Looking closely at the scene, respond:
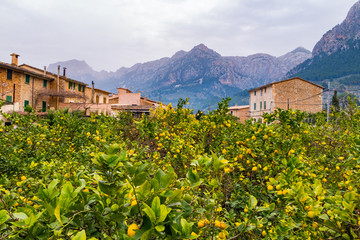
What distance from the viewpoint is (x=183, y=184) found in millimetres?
1812

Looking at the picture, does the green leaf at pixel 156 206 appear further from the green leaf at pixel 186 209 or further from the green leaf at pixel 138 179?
the green leaf at pixel 186 209

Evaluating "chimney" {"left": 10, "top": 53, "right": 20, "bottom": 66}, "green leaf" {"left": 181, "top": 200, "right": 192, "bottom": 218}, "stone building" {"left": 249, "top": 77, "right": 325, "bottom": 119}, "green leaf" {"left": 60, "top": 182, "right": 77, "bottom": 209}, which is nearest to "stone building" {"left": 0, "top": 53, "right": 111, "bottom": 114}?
"chimney" {"left": 10, "top": 53, "right": 20, "bottom": 66}

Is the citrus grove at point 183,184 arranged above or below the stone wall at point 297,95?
below

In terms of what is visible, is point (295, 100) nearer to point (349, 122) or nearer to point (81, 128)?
point (349, 122)

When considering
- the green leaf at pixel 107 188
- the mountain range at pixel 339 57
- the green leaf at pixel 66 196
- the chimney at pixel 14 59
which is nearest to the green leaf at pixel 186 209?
the green leaf at pixel 107 188

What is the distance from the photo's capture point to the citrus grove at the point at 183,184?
1.15 meters

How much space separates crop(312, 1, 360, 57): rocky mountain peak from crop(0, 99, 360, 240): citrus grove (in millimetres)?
171083

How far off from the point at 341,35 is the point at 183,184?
186 metres

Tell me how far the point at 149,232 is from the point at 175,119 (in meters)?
5.77

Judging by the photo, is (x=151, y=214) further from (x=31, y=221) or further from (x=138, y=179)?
(x=31, y=221)

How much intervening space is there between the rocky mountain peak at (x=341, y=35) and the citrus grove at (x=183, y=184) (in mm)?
171083

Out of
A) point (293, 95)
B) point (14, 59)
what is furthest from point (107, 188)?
point (293, 95)

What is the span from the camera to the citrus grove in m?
1.15

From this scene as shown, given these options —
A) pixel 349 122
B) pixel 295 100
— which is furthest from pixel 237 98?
pixel 349 122
